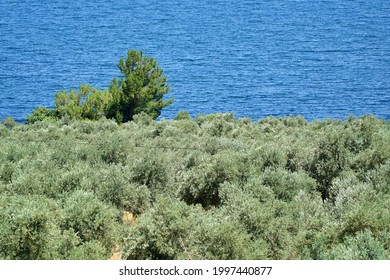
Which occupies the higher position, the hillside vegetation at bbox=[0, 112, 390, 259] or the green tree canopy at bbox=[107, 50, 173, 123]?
the hillside vegetation at bbox=[0, 112, 390, 259]

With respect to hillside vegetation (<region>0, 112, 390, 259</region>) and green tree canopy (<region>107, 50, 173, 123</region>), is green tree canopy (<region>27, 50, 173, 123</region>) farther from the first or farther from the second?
hillside vegetation (<region>0, 112, 390, 259</region>)

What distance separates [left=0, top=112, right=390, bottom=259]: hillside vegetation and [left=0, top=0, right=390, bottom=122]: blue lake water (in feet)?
195

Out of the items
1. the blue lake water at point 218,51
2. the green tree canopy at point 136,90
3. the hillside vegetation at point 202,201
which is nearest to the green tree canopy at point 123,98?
the green tree canopy at point 136,90

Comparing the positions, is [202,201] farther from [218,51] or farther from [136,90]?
[218,51]

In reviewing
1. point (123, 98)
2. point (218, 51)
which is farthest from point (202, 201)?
point (218, 51)

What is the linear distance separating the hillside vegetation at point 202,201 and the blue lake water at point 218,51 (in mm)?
59357

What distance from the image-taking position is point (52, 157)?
1783cm

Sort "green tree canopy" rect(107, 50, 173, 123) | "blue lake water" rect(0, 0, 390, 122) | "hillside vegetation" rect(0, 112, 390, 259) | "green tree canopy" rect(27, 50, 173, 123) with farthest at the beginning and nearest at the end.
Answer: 1. "blue lake water" rect(0, 0, 390, 122)
2. "green tree canopy" rect(107, 50, 173, 123)
3. "green tree canopy" rect(27, 50, 173, 123)
4. "hillside vegetation" rect(0, 112, 390, 259)

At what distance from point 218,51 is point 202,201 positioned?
4469 inches

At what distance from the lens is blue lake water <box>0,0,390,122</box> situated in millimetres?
88062

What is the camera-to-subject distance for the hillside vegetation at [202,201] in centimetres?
989

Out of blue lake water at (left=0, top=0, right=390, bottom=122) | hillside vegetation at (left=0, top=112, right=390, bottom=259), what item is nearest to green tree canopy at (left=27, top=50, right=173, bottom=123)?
blue lake water at (left=0, top=0, right=390, bottom=122)
